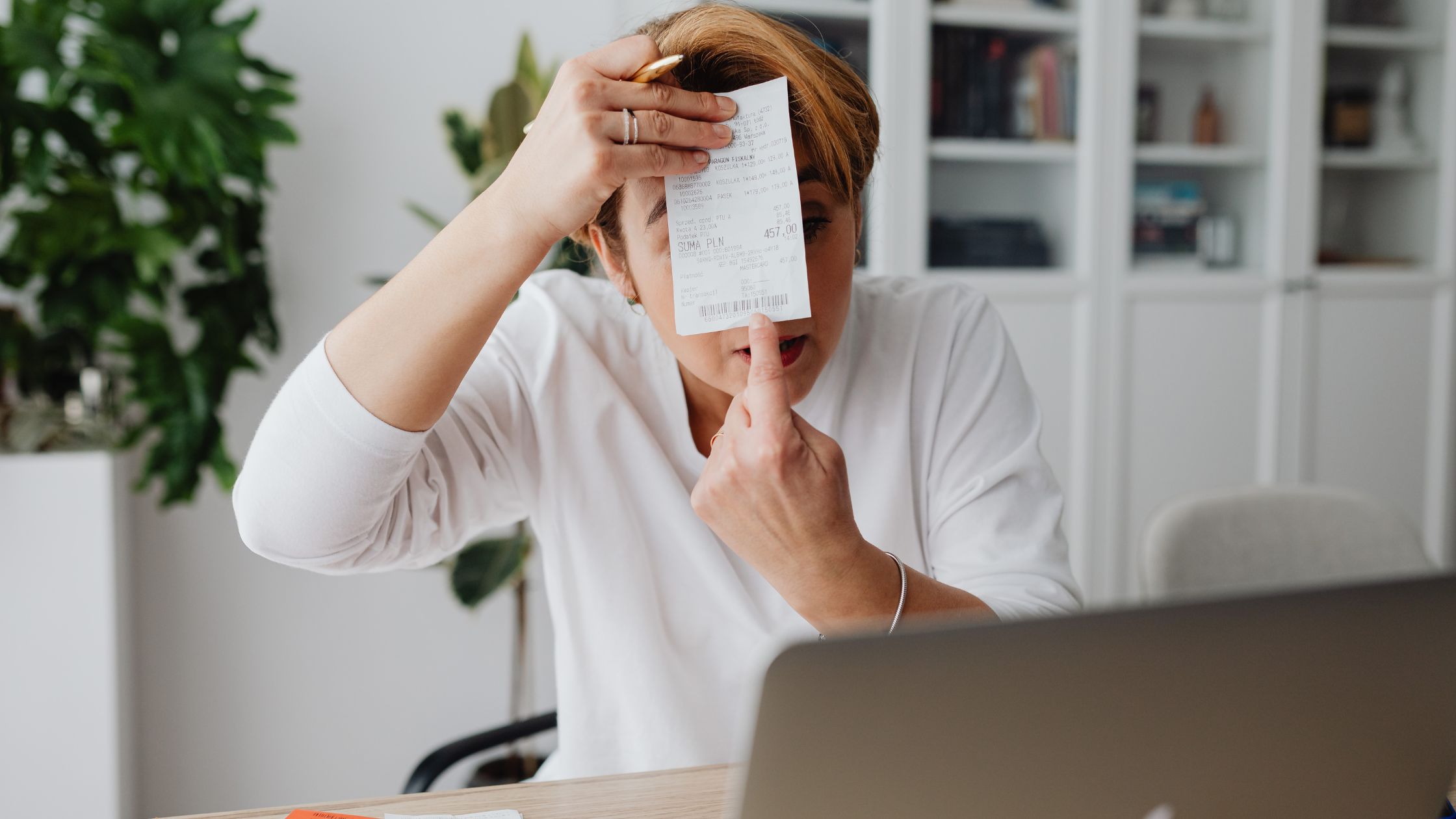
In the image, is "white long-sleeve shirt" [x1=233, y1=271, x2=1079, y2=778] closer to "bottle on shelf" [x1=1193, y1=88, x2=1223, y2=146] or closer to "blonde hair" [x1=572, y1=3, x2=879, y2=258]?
"blonde hair" [x1=572, y1=3, x2=879, y2=258]

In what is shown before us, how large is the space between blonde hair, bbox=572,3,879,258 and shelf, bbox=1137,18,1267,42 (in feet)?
6.87

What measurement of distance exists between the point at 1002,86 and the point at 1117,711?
251cm

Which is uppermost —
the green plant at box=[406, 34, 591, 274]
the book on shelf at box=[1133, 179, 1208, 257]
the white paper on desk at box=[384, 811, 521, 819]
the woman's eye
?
the green plant at box=[406, 34, 591, 274]

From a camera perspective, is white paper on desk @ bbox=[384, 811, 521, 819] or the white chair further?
the white chair

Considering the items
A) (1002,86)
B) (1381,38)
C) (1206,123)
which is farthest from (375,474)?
(1381,38)

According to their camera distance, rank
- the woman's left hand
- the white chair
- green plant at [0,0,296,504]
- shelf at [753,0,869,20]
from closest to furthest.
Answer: the woman's left hand < the white chair < green plant at [0,0,296,504] < shelf at [753,0,869,20]

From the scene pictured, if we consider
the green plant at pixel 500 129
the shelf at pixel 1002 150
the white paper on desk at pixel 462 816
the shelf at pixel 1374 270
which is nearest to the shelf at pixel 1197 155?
the shelf at pixel 1002 150

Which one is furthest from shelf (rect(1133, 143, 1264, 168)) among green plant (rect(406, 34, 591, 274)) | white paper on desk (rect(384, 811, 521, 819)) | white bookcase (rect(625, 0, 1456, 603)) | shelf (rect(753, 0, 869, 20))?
white paper on desk (rect(384, 811, 521, 819))

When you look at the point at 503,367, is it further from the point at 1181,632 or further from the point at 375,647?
the point at 375,647

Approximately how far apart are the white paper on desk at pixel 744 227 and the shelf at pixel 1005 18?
192cm

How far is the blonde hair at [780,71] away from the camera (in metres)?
0.87

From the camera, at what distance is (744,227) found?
2.67 feet

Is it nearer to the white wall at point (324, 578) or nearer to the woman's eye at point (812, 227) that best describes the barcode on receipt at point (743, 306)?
the woman's eye at point (812, 227)

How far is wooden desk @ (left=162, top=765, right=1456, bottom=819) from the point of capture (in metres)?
0.76
